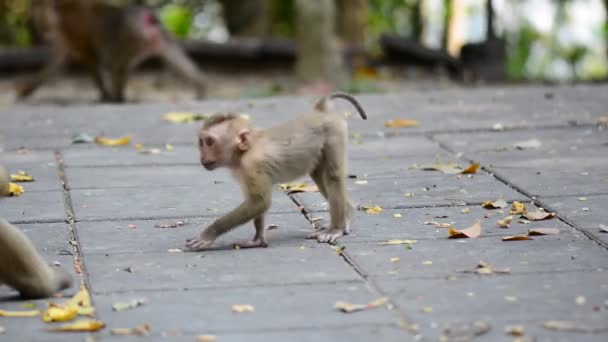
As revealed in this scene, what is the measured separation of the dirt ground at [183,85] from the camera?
14930 millimetres

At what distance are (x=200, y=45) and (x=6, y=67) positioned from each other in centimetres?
261

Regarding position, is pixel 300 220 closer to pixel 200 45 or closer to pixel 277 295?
pixel 277 295

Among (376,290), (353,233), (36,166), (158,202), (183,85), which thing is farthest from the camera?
(183,85)

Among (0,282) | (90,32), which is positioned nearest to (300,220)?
(0,282)

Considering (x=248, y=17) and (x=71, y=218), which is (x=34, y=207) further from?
(x=248, y=17)

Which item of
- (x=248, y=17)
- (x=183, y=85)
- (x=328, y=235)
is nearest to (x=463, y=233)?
(x=328, y=235)

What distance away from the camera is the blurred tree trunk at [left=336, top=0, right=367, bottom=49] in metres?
17.6

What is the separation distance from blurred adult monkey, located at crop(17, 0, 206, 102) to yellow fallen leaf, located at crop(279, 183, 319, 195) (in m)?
6.59

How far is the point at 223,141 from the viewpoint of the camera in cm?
630

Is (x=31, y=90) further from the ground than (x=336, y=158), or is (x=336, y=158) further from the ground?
(x=336, y=158)

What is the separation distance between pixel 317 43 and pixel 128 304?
959 cm

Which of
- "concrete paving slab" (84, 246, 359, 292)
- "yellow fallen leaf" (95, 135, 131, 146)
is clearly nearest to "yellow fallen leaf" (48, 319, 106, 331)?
"concrete paving slab" (84, 246, 359, 292)

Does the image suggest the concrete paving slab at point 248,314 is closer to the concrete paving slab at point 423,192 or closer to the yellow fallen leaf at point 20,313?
the yellow fallen leaf at point 20,313

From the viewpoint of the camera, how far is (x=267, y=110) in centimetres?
1112
